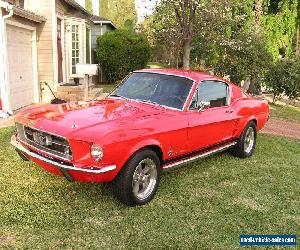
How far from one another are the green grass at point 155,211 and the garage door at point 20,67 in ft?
18.5

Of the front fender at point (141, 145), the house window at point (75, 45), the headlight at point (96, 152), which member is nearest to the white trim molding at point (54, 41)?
the house window at point (75, 45)

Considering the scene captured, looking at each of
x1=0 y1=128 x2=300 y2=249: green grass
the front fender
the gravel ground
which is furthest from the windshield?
the gravel ground

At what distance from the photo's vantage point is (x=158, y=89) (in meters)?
5.61

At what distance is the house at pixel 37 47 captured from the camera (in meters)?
10.5

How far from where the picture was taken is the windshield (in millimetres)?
5426

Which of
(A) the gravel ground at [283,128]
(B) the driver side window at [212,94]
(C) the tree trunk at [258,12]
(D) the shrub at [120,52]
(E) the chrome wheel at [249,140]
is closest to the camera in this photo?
(B) the driver side window at [212,94]

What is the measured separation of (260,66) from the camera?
17.0 meters

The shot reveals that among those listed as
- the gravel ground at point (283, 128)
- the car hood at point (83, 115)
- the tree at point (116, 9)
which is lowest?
the gravel ground at point (283, 128)

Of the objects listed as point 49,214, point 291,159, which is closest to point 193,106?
point 49,214

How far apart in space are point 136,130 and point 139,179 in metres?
0.69

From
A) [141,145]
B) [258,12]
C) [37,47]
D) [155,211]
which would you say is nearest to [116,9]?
[258,12]

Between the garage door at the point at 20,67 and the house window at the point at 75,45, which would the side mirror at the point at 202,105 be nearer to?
the garage door at the point at 20,67

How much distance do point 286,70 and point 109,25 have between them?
490 inches

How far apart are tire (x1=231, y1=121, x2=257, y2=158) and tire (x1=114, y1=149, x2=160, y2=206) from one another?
2620mm
